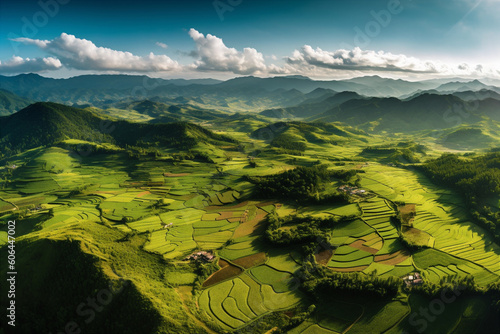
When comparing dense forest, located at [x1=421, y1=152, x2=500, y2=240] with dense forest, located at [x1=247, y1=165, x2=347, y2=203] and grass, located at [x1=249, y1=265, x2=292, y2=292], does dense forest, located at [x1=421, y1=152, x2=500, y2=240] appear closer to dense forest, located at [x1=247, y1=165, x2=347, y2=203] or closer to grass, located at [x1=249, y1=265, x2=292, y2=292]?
dense forest, located at [x1=247, y1=165, x2=347, y2=203]

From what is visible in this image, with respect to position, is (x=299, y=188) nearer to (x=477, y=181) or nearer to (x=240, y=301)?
(x=240, y=301)

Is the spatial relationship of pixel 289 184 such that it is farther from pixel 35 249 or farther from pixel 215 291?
pixel 35 249

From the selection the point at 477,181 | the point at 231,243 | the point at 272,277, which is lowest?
the point at 272,277

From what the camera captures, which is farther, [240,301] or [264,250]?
[264,250]

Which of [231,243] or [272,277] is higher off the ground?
[231,243]

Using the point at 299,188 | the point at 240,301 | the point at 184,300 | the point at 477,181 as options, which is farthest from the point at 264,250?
Result: the point at 477,181

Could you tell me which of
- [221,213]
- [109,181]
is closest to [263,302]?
[221,213]

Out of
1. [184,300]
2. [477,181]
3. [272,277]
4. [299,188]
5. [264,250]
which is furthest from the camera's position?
[299,188]

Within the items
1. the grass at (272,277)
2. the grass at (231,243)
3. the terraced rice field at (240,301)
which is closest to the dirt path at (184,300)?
the grass at (231,243)

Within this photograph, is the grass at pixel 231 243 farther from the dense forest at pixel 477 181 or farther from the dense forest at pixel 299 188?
the dense forest at pixel 299 188
